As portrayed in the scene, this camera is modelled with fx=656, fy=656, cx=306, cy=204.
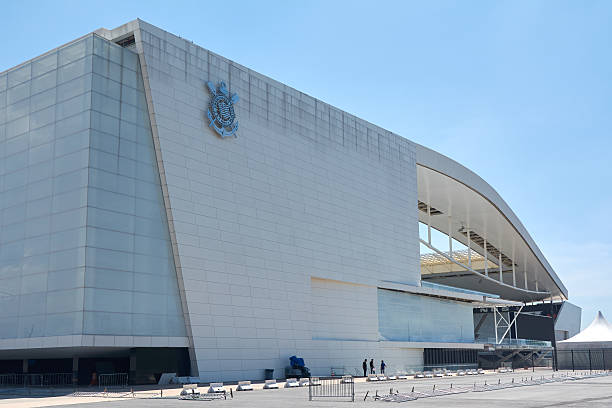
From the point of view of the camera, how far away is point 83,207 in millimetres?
31281

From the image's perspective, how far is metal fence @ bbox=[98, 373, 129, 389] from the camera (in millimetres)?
33578

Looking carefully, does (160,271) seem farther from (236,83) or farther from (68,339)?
(236,83)

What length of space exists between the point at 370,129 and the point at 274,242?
16.1 metres

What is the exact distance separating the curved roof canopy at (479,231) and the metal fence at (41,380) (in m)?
34.8

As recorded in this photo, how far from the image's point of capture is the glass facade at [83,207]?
31156 millimetres

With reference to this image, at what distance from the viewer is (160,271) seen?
1335 inches

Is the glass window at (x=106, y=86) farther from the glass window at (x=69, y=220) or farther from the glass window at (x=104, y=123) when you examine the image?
the glass window at (x=69, y=220)

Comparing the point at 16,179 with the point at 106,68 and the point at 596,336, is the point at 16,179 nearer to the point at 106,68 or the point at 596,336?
the point at 106,68

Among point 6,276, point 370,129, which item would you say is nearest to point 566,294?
point 370,129

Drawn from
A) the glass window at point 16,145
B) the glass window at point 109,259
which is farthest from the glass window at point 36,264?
the glass window at point 16,145

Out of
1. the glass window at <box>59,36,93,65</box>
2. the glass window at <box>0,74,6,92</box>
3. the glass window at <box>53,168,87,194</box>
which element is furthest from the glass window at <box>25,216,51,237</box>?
the glass window at <box>0,74,6,92</box>

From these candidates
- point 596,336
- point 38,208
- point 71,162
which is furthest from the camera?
point 596,336

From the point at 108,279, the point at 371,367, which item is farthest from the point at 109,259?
the point at 371,367

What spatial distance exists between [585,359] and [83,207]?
146 ft
